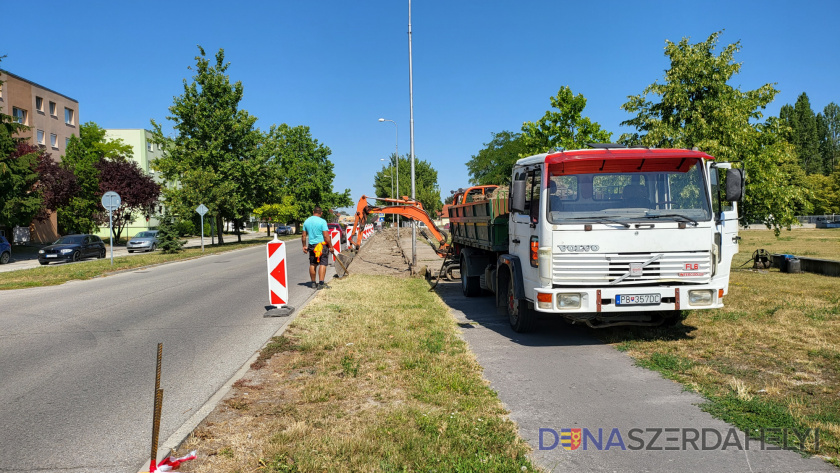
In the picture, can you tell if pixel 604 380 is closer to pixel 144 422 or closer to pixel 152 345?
pixel 144 422

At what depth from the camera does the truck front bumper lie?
7.00 metres

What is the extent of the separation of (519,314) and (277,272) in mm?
4234

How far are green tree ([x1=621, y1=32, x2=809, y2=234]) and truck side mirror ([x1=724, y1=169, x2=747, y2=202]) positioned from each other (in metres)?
8.15

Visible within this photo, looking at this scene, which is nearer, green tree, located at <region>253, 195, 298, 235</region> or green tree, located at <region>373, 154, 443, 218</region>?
green tree, located at <region>253, 195, 298, 235</region>

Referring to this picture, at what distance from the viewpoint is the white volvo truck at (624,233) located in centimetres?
702

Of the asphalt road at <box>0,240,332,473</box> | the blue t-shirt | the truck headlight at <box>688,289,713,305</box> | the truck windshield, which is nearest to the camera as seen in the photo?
the asphalt road at <box>0,240,332,473</box>

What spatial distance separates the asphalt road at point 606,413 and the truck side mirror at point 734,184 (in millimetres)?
2348

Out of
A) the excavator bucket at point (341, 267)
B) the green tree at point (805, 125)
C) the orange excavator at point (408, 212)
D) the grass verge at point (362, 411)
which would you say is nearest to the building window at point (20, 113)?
the excavator bucket at point (341, 267)

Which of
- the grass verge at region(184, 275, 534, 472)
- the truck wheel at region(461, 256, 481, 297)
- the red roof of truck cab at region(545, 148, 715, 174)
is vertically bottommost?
the grass verge at region(184, 275, 534, 472)

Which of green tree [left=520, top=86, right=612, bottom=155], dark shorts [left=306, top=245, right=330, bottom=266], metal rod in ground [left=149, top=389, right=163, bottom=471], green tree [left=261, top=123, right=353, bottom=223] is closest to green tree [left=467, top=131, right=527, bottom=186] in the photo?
green tree [left=261, top=123, right=353, bottom=223]

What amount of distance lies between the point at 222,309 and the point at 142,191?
41.7m

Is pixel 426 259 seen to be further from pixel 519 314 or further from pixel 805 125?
pixel 805 125

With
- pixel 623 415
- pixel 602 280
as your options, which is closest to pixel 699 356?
pixel 602 280

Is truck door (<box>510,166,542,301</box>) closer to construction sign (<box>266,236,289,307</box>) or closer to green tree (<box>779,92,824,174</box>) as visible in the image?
construction sign (<box>266,236,289,307</box>)
